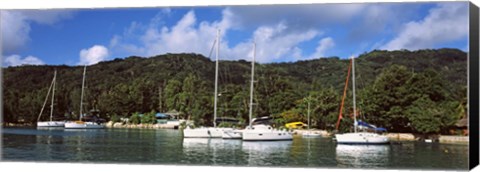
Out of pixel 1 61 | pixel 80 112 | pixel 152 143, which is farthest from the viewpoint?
pixel 80 112

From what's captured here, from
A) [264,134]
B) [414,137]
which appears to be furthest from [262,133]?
[414,137]

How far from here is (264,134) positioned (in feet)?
58.8

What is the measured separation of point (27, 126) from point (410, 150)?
11625mm

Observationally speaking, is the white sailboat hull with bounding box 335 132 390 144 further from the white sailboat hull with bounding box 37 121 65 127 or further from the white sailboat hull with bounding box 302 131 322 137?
the white sailboat hull with bounding box 37 121 65 127

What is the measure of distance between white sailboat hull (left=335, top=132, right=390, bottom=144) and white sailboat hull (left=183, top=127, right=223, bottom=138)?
355cm

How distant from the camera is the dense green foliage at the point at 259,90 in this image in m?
14.9

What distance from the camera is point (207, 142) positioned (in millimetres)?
17594

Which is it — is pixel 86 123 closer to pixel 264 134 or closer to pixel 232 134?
pixel 232 134

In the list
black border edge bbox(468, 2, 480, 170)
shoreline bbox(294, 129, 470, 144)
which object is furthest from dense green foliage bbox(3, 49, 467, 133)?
black border edge bbox(468, 2, 480, 170)

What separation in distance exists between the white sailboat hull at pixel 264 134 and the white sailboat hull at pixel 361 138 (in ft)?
5.50

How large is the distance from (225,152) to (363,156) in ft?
9.17

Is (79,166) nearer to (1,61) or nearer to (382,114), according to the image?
(1,61)

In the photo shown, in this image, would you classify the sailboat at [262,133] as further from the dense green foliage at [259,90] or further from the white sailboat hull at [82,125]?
the white sailboat hull at [82,125]

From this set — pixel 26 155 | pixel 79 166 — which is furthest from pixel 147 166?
pixel 26 155
